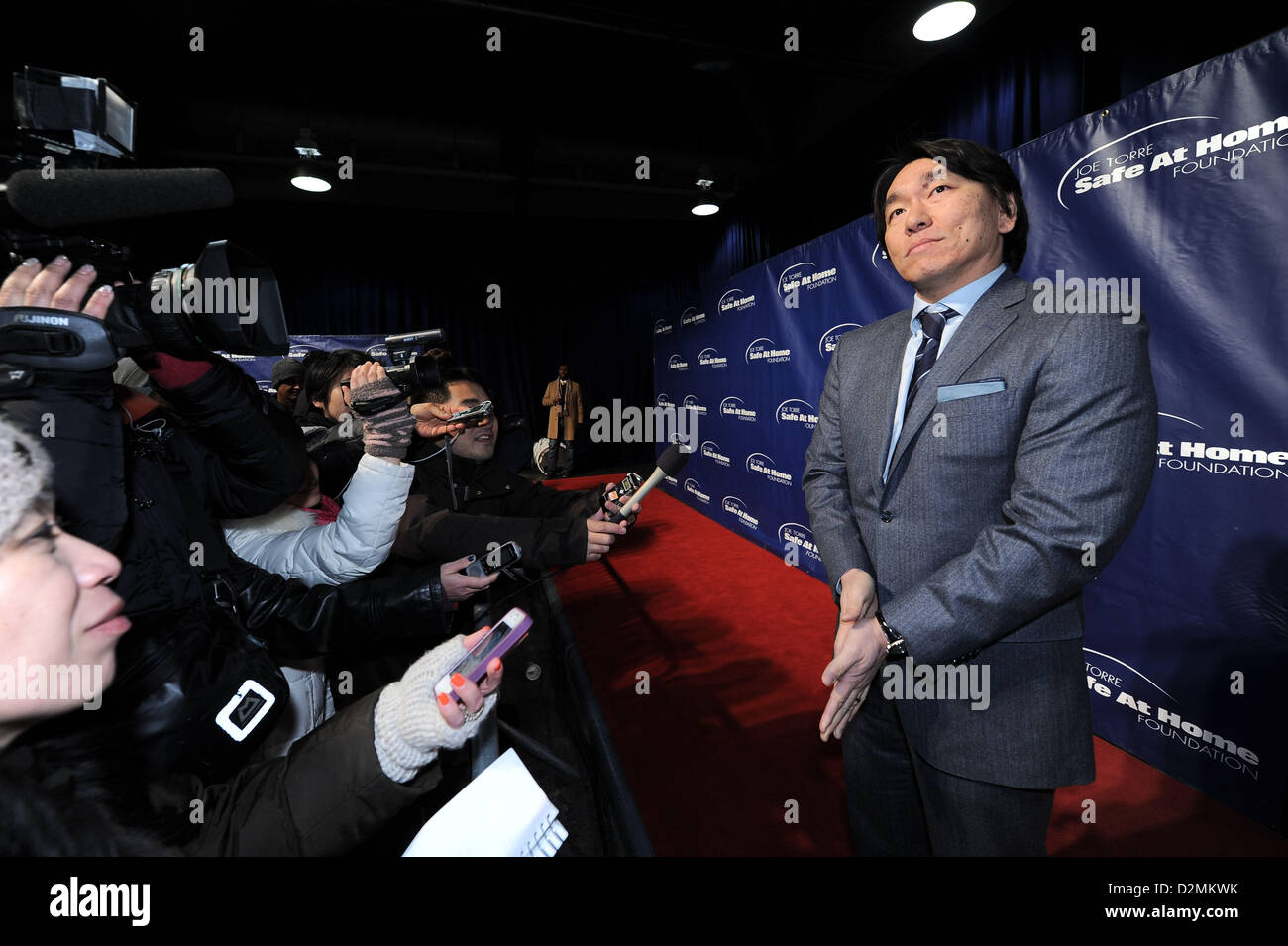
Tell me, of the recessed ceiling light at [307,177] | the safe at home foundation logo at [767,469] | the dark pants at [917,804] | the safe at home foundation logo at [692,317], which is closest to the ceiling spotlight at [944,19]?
the safe at home foundation logo at [692,317]

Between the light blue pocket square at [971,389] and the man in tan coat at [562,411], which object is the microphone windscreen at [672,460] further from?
the man in tan coat at [562,411]

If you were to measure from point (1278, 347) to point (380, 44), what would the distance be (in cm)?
664

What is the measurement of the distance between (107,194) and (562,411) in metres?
7.74

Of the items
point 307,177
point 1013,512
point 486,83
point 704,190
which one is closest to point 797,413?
point 1013,512

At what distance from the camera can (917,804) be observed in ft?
3.45

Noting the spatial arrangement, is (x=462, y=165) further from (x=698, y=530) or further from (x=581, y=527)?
(x=581, y=527)

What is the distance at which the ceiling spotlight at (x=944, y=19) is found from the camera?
3.21 metres

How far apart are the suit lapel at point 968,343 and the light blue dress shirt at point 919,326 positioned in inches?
0.7

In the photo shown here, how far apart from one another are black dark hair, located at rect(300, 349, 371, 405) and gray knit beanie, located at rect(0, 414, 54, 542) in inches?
62.7

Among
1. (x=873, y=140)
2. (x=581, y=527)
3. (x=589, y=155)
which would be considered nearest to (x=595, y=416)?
(x=589, y=155)

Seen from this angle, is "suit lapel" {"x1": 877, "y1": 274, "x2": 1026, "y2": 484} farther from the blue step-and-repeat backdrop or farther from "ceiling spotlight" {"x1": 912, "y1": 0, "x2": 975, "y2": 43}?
"ceiling spotlight" {"x1": 912, "y1": 0, "x2": 975, "y2": 43}

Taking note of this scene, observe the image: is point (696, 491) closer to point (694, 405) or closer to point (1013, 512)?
point (694, 405)

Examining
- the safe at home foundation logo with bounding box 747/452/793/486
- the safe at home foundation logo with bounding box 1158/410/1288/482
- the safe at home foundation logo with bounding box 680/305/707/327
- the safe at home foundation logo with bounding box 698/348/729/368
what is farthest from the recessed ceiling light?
the safe at home foundation logo with bounding box 1158/410/1288/482
